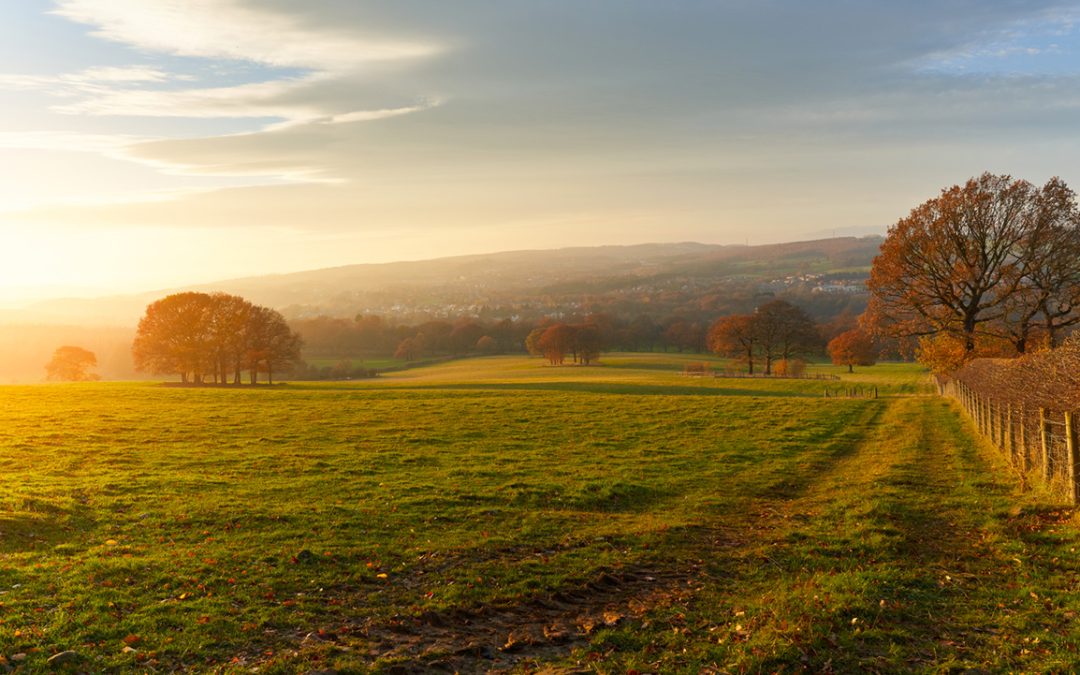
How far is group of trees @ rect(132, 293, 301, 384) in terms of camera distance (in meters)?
73.4

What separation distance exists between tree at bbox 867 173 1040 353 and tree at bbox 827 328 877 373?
158 feet

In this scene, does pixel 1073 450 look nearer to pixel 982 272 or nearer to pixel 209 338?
pixel 982 272

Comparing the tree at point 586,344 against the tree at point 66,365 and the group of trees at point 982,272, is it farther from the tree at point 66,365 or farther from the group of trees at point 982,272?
the tree at point 66,365

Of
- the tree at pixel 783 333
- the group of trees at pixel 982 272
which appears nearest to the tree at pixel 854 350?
the tree at pixel 783 333

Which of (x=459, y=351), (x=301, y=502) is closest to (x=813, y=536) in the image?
(x=301, y=502)

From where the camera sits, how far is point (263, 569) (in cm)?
1233

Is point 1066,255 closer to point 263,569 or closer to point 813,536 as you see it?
point 813,536

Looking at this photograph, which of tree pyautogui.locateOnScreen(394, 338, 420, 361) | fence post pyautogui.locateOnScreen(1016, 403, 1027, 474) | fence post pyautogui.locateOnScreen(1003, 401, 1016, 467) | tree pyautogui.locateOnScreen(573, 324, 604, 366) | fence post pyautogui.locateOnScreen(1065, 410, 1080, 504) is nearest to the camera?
fence post pyautogui.locateOnScreen(1065, 410, 1080, 504)

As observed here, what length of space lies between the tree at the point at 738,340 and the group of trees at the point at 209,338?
57966 millimetres

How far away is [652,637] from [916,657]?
3.48 metres

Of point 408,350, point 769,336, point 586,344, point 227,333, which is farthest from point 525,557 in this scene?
point 408,350

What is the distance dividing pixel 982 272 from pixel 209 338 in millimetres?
75498

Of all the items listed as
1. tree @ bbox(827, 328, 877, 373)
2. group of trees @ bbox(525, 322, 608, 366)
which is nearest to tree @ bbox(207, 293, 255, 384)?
group of trees @ bbox(525, 322, 608, 366)

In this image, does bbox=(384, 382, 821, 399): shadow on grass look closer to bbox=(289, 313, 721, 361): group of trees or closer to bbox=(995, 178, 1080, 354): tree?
bbox=(995, 178, 1080, 354): tree
